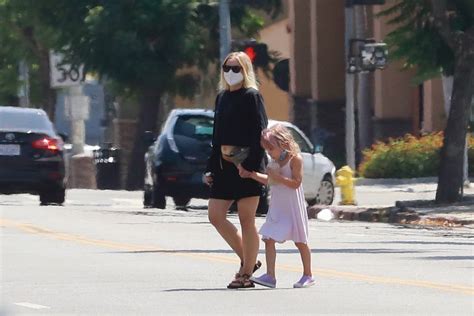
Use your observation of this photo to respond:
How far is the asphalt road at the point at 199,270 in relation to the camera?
469 inches

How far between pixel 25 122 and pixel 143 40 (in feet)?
46.0

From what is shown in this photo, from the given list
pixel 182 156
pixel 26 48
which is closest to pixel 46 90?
pixel 26 48

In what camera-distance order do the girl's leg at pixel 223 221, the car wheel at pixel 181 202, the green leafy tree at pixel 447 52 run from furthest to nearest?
1. the car wheel at pixel 181 202
2. the green leafy tree at pixel 447 52
3. the girl's leg at pixel 223 221

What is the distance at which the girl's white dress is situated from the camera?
13102mm

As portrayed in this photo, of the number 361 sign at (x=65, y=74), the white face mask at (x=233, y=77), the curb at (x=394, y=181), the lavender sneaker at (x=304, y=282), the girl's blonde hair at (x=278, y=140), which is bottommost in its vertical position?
the curb at (x=394, y=181)

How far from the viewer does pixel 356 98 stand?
45.3 metres

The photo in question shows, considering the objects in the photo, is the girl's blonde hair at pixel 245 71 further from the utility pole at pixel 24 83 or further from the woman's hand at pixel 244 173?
the utility pole at pixel 24 83

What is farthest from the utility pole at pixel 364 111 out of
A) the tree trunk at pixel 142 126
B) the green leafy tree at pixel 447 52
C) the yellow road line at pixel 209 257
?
the yellow road line at pixel 209 257

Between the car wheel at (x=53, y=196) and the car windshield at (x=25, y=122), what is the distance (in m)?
0.96

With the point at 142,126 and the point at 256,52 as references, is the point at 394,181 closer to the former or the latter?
the point at 256,52

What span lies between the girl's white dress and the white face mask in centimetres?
77

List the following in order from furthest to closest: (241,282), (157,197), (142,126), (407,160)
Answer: (142,126)
(407,160)
(157,197)
(241,282)

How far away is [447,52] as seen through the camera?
1026 inches

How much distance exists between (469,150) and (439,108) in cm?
576
